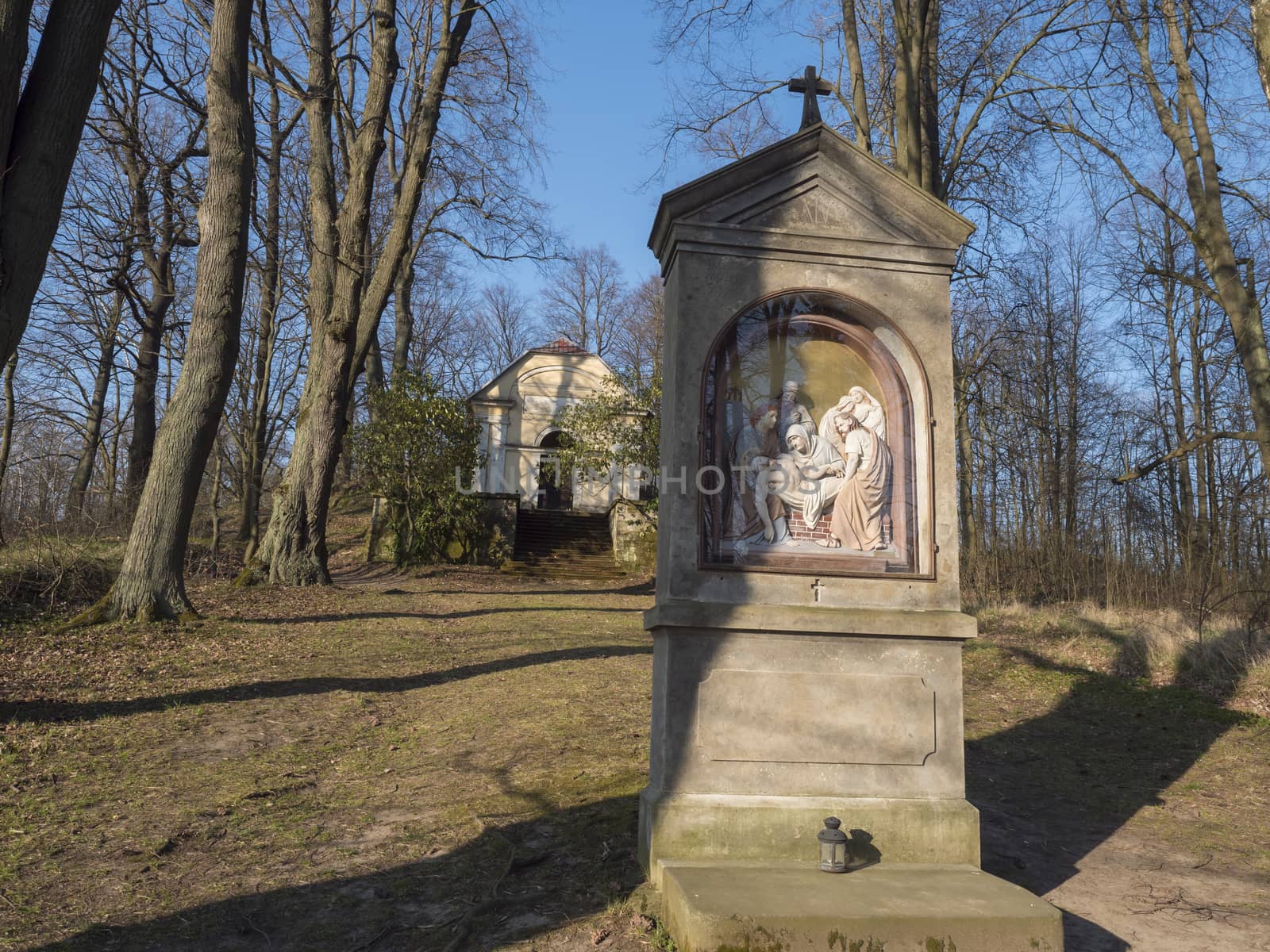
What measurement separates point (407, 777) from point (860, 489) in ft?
11.0

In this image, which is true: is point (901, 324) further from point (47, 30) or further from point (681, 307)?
point (47, 30)

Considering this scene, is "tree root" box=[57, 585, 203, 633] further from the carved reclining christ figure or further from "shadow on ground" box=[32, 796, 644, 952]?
the carved reclining christ figure

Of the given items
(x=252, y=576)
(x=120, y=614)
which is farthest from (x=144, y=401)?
(x=120, y=614)

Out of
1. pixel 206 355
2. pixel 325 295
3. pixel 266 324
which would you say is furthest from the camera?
pixel 266 324

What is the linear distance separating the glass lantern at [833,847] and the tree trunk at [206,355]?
7589mm

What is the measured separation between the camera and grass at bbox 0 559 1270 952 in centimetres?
376

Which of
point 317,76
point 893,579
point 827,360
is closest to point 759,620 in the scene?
point 893,579

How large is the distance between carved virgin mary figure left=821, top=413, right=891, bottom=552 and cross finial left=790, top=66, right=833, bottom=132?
5.51ft

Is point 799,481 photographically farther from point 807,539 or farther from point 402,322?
point 402,322

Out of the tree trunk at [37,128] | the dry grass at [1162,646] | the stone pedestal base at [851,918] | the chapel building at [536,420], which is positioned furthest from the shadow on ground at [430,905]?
the chapel building at [536,420]

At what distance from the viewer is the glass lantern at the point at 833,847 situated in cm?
388

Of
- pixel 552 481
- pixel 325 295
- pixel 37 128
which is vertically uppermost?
pixel 325 295

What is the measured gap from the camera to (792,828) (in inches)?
161

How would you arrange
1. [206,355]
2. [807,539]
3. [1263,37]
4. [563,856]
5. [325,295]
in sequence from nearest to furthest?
[563,856] → [807,539] → [1263,37] → [206,355] → [325,295]
